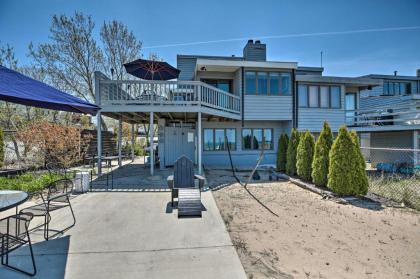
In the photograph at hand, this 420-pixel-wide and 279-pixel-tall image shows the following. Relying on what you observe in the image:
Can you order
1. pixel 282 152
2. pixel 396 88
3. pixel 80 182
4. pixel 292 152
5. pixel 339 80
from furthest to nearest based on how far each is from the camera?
Answer: pixel 396 88 → pixel 339 80 → pixel 282 152 → pixel 292 152 → pixel 80 182

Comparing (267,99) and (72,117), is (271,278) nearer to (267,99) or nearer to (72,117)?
(267,99)

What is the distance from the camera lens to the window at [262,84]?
12805mm

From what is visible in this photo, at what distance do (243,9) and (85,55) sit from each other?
1152cm

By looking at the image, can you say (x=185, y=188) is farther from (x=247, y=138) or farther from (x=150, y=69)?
(x=247, y=138)

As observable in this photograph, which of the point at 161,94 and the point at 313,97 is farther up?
the point at 313,97

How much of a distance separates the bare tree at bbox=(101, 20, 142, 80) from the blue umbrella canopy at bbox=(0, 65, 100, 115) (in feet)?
45.3

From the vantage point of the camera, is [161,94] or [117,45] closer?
[161,94]

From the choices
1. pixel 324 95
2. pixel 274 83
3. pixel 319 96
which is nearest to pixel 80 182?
pixel 274 83

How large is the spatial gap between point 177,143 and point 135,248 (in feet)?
28.9

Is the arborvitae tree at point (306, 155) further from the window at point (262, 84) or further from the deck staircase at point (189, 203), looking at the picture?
the deck staircase at point (189, 203)

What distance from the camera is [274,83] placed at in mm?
12969

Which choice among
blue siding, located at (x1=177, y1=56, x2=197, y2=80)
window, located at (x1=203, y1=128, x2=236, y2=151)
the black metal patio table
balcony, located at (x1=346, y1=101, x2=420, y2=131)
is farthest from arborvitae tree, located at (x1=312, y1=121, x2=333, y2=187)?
blue siding, located at (x1=177, y1=56, x2=197, y2=80)

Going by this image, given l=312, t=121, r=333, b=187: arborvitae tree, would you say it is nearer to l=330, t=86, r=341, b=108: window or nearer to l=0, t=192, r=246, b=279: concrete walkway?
l=0, t=192, r=246, b=279: concrete walkway

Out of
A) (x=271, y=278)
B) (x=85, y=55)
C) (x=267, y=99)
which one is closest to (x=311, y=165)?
(x=267, y=99)
